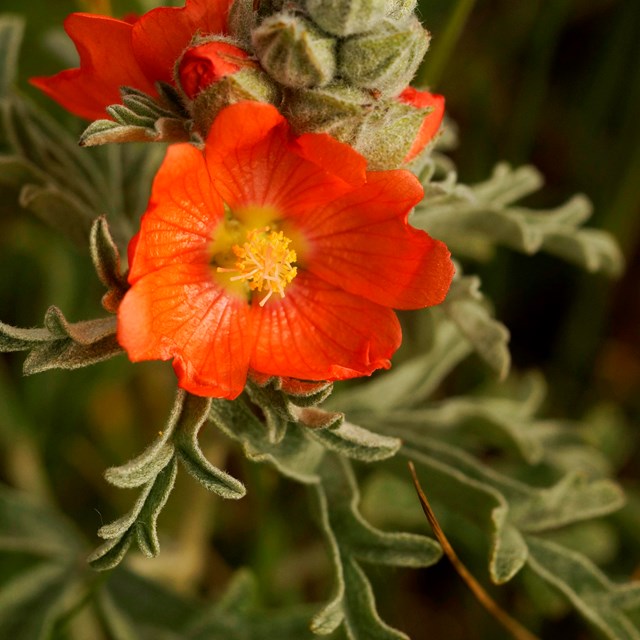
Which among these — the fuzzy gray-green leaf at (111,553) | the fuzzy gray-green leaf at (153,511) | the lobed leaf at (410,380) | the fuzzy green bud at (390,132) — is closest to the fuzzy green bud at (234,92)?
the fuzzy green bud at (390,132)

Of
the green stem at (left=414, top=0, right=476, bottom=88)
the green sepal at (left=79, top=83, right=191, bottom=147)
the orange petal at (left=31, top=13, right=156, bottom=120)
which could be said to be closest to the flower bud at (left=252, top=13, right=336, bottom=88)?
the green sepal at (left=79, top=83, right=191, bottom=147)

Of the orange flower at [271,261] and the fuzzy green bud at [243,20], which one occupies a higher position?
the fuzzy green bud at [243,20]

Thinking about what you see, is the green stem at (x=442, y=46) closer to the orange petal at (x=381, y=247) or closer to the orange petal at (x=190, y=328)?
the orange petal at (x=381, y=247)

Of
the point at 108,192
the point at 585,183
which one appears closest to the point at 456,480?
the point at 108,192

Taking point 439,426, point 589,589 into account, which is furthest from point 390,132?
point 589,589

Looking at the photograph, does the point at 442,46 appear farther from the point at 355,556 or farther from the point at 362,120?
the point at 355,556

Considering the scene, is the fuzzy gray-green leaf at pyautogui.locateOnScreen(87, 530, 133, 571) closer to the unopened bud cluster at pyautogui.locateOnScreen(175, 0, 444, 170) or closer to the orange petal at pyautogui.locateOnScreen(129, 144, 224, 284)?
the orange petal at pyautogui.locateOnScreen(129, 144, 224, 284)
